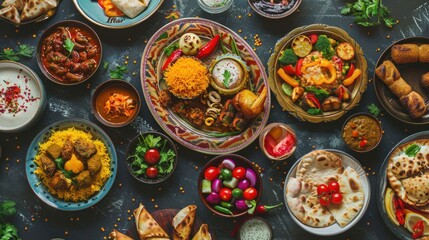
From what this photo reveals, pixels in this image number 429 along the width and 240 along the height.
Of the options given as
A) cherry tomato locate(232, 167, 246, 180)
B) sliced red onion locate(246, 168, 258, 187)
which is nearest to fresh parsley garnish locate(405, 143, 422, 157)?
sliced red onion locate(246, 168, 258, 187)

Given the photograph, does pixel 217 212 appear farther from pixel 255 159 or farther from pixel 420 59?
pixel 420 59

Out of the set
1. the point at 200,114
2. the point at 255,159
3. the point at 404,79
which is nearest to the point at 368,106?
the point at 404,79

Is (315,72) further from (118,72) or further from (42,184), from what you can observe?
(42,184)

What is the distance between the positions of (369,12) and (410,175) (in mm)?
1850

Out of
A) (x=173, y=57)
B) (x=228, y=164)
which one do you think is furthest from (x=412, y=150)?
(x=173, y=57)

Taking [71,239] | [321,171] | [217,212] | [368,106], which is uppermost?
[368,106]

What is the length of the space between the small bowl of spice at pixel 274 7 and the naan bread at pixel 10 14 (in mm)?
2559

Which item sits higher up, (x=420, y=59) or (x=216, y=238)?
(x=420, y=59)

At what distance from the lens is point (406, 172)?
665cm

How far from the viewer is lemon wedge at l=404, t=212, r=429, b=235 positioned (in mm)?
6605

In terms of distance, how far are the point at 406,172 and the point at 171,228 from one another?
2610mm

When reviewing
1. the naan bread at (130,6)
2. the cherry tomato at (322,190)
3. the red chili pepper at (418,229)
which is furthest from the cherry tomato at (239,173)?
the naan bread at (130,6)

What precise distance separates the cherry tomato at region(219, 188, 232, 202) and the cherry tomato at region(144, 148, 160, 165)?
30.6 inches

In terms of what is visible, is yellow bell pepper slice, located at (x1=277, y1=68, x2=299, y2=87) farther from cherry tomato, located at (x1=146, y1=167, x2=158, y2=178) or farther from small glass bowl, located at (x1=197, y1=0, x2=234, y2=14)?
cherry tomato, located at (x1=146, y1=167, x2=158, y2=178)
